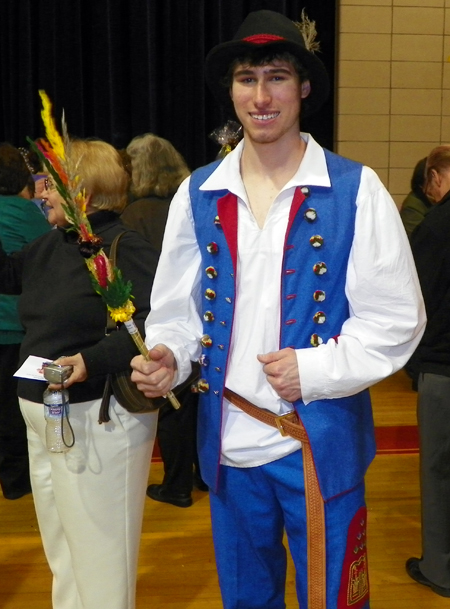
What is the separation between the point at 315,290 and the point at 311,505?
0.45 meters

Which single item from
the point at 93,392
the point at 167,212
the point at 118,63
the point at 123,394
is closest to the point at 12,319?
the point at 167,212

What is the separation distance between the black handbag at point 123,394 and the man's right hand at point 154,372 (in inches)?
12.8

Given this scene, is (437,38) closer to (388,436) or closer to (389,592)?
(388,436)

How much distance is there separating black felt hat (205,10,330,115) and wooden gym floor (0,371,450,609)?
5.89 feet

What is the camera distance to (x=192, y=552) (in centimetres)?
320

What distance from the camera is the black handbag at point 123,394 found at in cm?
210

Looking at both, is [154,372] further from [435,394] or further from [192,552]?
[192,552]

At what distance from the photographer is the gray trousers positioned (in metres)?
2.77

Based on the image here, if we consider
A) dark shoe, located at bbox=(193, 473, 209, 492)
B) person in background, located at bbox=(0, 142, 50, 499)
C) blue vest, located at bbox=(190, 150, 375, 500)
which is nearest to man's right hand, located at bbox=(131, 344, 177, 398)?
blue vest, located at bbox=(190, 150, 375, 500)

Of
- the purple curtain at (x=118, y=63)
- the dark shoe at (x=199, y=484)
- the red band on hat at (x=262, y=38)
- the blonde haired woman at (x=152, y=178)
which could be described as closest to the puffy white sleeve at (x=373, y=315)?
the red band on hat at (x=262, y=38)

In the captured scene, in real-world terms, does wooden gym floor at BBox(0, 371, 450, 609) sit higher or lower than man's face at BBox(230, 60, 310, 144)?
lower

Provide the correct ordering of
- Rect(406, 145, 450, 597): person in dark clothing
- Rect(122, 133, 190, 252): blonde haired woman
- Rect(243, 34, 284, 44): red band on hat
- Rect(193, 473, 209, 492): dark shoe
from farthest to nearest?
Rect(193, 473, 209, 492): dark shoe < Rect(122, 133, 190, 252): blonde haired woman < Rect(406, 145, 450, 597): person in dark clothing < Rect(243, 34, 284, 44): red band on hat

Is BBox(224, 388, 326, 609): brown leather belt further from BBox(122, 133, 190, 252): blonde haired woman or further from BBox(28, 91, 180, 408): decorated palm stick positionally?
BBox(122, 133, 190, 252): blonde haired woman

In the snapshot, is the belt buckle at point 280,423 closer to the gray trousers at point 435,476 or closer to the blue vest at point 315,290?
the blue vest at point 315,290
